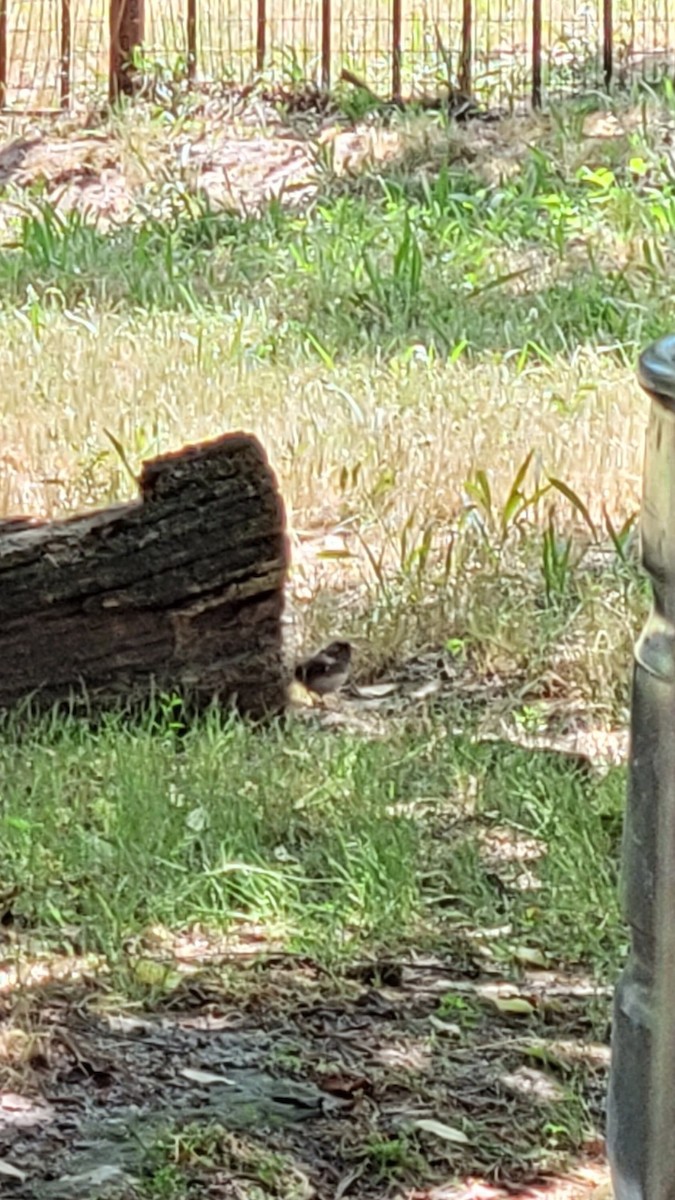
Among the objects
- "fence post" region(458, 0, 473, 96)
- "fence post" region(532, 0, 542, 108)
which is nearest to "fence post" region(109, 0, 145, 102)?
"fence post" region(458, 0, 473, 96)

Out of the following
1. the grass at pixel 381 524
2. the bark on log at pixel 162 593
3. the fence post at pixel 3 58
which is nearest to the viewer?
the grass at pixel 381 524

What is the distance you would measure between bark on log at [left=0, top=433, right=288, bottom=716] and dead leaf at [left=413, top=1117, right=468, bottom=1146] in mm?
1686

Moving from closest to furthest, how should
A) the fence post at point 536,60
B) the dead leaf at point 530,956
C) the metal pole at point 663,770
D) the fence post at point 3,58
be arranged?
the metal pole at point 663,770 < the dead leaf at point 530,956 < the fence post at point 536,60 < the fence post at point 3,58

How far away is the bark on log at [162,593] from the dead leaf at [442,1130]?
1.69 m

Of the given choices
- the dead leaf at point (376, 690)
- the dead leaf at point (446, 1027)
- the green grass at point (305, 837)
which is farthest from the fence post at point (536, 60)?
the dead leaf at point (446, 1027)

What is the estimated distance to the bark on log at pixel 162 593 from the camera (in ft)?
15.2

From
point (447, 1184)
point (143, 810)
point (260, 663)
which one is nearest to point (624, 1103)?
point (447, 1184)

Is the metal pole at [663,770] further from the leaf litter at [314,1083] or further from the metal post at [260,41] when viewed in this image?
the metal post at [260,41]

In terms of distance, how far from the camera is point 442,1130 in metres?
3.09

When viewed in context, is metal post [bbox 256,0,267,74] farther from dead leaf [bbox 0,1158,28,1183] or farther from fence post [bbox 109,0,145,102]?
dead leaf [bbox 0,1158,28,1183]

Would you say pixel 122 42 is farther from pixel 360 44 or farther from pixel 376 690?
pixel 376 690

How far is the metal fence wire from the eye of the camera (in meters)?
10.4

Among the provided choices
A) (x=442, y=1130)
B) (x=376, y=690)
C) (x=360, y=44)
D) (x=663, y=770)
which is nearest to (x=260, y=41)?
(x=360, y=44)

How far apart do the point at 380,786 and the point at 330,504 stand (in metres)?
1.76
